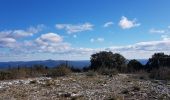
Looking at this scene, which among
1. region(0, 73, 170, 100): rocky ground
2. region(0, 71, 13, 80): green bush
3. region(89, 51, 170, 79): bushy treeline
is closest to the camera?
region(0, 73, 170, 100): rocky ground

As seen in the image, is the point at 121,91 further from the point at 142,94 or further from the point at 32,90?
the point at 32,90

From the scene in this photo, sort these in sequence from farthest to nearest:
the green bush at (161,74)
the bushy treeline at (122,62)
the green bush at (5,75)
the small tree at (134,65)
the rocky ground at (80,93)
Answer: the small tree at (134,65) → the bushy treeline at (122,62) → the green bush at (5,75) → the green bush at (161,74) → the rocky ground at (80,93)

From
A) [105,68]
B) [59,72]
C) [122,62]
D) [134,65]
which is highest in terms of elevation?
[122,62]

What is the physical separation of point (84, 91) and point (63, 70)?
41.7 feet

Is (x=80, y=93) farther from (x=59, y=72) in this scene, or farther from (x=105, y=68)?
(x=105, y=68)

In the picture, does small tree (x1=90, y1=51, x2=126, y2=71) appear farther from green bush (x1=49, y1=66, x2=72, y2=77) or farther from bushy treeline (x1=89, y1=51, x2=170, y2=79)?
green bush (x1=49, y1=66, x2=72, y2=77)

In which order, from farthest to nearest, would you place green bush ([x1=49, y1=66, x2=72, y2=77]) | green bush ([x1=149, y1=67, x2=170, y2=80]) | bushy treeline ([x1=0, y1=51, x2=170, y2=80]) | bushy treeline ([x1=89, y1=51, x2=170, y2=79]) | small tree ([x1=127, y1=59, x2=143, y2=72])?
1. small tree ([x1=127, y1=59, x2=143, y2=72])
2. bushy treeline ([x1=89, y1=51, x2=170, y2=79])
3. green bush ([x1=49, y1=66, x2=72, y2=77])
4. bushy treeline ([x1=0, y1=51, x2=170, y2=80])
5. green bush ([x1=149, y1=67, x2=170, y2=80])

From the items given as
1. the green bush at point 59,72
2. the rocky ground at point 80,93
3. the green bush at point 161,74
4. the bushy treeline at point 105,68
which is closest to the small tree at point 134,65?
the bushy treeline at point 105,68

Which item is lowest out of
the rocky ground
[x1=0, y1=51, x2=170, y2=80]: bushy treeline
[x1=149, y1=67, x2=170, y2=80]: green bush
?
the rocky ground

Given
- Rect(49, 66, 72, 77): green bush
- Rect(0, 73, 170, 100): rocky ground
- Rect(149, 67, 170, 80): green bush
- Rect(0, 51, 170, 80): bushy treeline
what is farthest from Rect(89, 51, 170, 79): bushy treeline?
Rect(0, 73, 170, 100): rocky ground

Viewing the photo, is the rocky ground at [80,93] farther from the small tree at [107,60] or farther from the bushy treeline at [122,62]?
the small tree at [107,60]

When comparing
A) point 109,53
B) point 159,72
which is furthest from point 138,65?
point 159,72

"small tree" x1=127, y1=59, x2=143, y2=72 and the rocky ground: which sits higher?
"small tree" x1=127, y1=59, x2=143, y2=72

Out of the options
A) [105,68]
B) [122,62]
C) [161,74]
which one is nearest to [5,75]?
[105,68]
